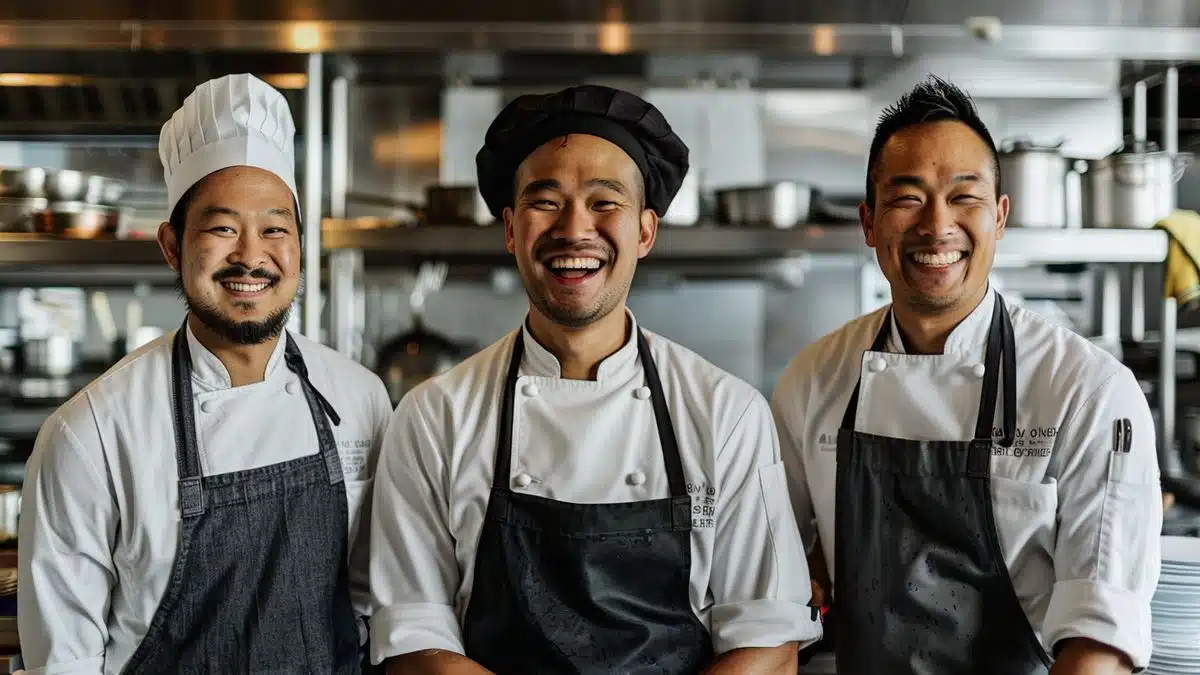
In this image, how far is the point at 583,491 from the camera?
1.69 m

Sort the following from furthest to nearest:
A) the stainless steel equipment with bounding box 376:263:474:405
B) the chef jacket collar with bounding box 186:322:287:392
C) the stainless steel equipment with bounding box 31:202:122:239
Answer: the stainless steel equipment with bounding box 376:263:474:405 → the stainless steel equipment with bounding box 31:202:122:239 → the chef jacket collar with bounding box 186:322:287:392

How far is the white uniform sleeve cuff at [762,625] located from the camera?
1.62m

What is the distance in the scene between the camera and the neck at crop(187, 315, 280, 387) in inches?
70.3

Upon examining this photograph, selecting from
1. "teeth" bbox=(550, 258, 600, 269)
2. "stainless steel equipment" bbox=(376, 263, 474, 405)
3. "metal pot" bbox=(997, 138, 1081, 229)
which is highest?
"metal pot" bbox=(997, 138, 1081, 229)

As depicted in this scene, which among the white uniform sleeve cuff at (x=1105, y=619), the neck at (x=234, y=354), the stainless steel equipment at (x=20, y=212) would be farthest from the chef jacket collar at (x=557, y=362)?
the stainless steel equipment at (x=20, y=212)

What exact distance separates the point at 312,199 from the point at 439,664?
1.95 meters

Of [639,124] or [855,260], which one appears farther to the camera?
[855,260]

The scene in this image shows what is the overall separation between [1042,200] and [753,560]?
6.33ft

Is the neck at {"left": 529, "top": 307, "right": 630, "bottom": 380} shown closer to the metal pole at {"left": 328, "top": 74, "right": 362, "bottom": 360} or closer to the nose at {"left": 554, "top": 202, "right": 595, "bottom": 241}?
the nose at {"left": 554, "top": 202, "right": 595, "bottom": 241}

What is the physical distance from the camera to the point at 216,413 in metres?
1.74

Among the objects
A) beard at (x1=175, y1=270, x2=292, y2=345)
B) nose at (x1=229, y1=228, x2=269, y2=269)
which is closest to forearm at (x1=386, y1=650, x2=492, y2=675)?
beard at (x1=175, y1=270, x2=292, y2=345)

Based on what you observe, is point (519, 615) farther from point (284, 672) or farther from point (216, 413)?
point (216, 413)

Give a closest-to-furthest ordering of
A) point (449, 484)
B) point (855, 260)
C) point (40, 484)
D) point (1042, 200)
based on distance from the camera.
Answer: point (40, 484) → point (449, 484) → point (1042, 200) → point (855, 260)

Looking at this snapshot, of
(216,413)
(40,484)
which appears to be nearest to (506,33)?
(216,413)
